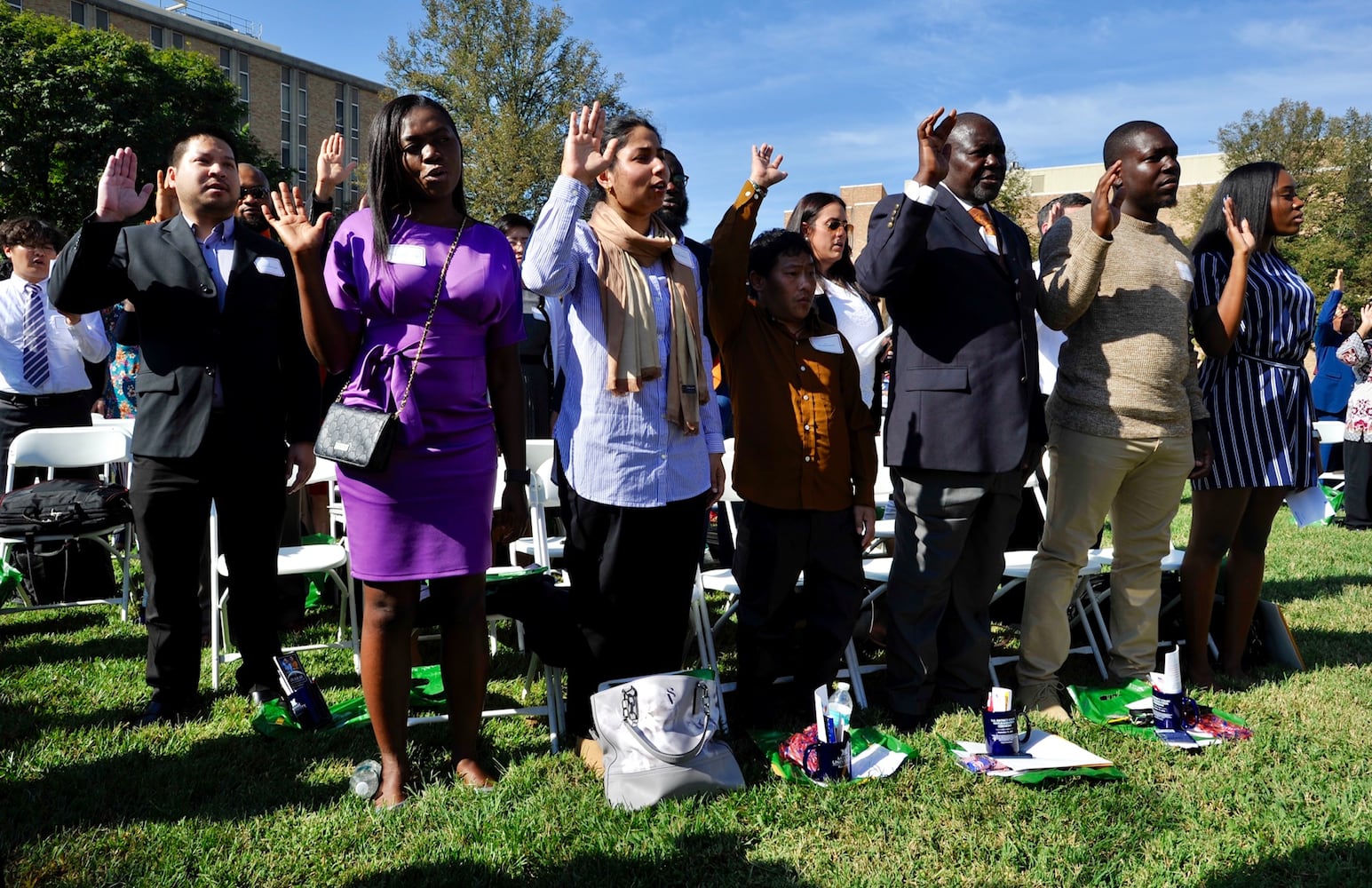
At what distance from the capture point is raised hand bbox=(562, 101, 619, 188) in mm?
2902

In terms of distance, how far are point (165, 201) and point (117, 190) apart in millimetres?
473

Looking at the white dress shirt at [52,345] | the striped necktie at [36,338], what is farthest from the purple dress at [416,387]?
the striped necktie at [36,338]

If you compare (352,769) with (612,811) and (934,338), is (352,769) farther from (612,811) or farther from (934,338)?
(934,338)

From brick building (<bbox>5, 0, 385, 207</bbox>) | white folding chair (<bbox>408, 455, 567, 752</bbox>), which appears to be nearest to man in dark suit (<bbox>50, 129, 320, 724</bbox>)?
white folding chair (<bbox>408, 455, 567, 752</bbox>)

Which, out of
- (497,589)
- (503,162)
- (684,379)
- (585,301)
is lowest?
(497,589)

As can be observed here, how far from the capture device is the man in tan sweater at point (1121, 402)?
386cm

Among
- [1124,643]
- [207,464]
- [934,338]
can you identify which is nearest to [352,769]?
[207,464]

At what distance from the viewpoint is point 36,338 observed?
5586mm

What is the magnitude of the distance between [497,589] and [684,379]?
1085 millimetres

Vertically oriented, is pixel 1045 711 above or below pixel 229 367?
below

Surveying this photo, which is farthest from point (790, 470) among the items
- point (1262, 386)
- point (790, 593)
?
point (1262, 386)

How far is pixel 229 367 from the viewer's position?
12.0 ft

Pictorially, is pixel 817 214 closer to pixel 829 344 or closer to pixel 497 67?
pixel 829 344

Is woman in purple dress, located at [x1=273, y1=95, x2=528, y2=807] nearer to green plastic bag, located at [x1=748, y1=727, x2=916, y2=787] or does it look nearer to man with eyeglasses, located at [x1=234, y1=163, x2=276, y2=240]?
green plastic bag, located at [x1=748, y1=727, x2=916, y2=787]
